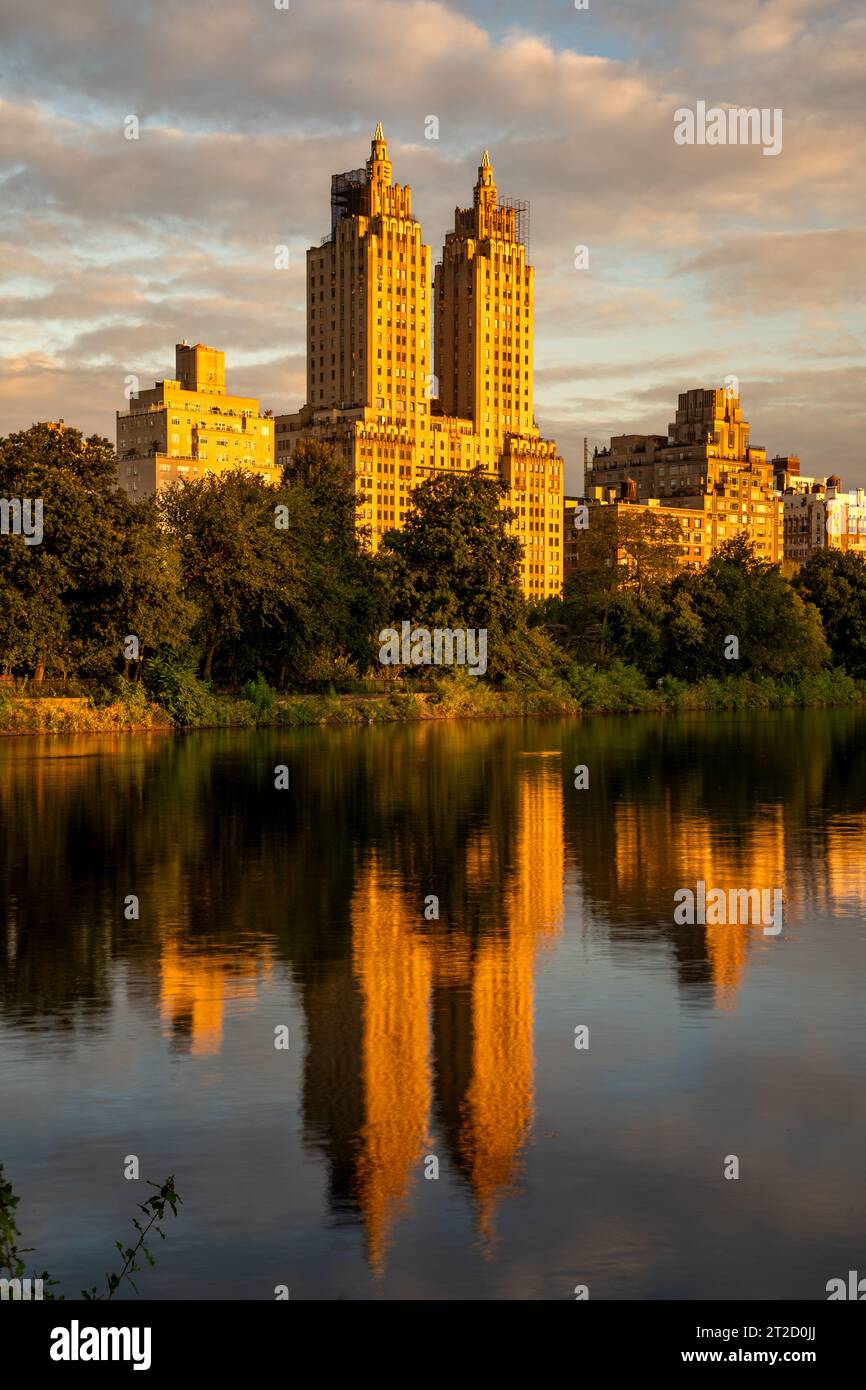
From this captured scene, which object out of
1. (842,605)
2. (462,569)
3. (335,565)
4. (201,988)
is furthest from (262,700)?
(842,605)

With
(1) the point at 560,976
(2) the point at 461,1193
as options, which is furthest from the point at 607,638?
(2) the point at 461,1193

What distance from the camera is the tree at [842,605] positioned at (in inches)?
4611

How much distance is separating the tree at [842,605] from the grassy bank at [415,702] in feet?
20.2

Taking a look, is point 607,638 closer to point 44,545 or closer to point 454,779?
point 44,545

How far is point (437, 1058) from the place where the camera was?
12617mm

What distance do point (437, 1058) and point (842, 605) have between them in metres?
109

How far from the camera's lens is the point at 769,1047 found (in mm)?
13078

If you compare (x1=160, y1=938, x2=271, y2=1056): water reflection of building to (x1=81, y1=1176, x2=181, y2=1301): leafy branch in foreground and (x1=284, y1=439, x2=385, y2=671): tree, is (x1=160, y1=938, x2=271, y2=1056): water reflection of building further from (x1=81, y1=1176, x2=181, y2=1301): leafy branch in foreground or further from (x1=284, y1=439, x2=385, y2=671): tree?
(x1=284, y1=439, x2=385, y2=671): tree

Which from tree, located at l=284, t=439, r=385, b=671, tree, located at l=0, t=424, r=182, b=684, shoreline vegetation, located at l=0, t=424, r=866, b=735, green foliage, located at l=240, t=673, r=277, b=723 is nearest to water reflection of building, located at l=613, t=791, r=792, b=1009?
tree, located at l=0, t=424, r=182, b=684

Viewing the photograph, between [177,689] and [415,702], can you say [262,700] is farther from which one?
[415,702]

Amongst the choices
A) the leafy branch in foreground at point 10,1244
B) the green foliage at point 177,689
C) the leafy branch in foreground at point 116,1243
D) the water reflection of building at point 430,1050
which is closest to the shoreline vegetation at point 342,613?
the green foliage at point 177,689

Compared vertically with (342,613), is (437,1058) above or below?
below

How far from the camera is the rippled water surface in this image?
8789 mm
